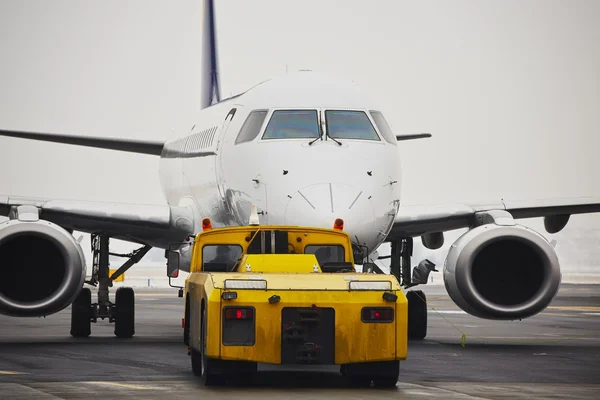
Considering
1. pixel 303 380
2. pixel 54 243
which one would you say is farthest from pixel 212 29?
pixel 303 380

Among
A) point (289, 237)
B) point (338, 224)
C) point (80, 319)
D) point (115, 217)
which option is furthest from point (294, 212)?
point (80, 319)

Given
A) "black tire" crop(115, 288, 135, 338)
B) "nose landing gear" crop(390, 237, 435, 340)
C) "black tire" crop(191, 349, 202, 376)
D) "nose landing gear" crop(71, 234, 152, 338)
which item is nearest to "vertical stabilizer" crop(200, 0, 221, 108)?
"nose landing gear" crop(71, 234, 152, 338)

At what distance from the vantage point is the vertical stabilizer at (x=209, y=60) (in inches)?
1358

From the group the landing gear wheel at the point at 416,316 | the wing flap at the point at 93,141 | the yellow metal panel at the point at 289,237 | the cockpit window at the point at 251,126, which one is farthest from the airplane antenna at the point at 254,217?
the wing flap at the point at 93,141

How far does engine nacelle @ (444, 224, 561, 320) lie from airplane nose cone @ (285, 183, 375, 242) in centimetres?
332

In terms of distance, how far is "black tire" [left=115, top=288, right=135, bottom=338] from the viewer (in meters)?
23.9

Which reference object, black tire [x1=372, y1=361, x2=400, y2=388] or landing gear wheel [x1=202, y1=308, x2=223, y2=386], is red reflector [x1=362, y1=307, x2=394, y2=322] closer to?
black tire [x1=372, y1=361, x2=400, y2=388]

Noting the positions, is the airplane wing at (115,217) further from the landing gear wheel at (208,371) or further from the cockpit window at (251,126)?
the landing gear wheel at (208,371)

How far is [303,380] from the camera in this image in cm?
1532

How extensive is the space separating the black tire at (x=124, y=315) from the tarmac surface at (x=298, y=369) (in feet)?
0.75

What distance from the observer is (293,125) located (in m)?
19.5

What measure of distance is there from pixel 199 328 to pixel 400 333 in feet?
7.96

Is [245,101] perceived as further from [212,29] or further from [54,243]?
[212,29]

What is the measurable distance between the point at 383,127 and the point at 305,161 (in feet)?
6.62
